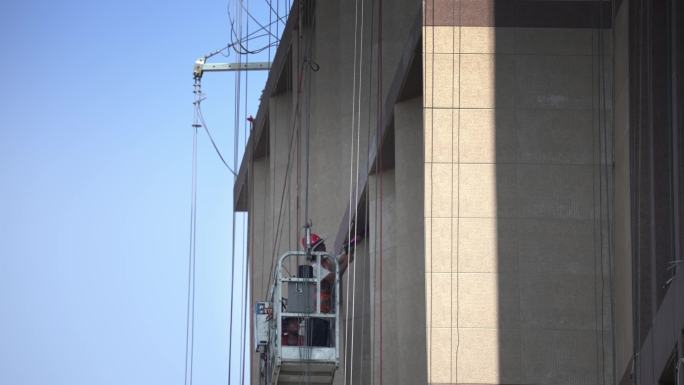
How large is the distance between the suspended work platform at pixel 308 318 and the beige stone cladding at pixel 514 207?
168 inches

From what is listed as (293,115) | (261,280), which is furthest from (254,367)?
(293,115)

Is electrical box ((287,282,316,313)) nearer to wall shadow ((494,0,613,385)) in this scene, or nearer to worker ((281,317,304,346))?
worker ((281,317,304,346))

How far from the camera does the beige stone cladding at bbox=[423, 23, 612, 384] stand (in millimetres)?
24391

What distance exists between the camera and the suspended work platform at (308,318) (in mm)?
28734

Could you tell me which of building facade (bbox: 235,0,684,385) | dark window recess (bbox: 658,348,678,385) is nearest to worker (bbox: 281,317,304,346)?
building facade (bbox: 235,0,684,385)

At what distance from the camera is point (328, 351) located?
29.1 metres

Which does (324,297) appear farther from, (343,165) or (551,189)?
(343,165)

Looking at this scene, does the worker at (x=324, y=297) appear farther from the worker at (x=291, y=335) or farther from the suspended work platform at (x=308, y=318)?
the worker at (x=291, y=335)

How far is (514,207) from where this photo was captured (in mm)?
24969

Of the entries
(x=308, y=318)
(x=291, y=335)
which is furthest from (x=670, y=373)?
(x=291, y=335)

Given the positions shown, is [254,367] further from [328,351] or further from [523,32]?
[523,32]

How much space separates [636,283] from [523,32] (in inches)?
184

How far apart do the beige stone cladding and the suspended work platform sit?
4.26 meters

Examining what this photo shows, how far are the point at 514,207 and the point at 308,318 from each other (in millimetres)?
5491
